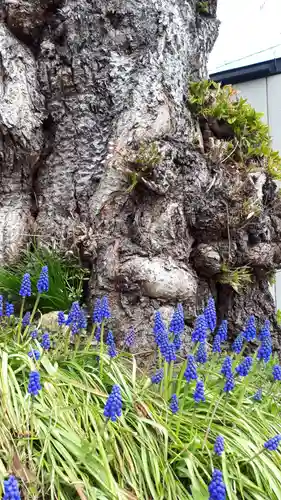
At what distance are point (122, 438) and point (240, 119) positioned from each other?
222 cm

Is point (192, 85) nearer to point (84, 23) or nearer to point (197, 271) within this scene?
point (84, 23)

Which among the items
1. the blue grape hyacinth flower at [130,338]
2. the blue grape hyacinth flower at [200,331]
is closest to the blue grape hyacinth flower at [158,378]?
the blue grape hyacinth flower at [200,331]

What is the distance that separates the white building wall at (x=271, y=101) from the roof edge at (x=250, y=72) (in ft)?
0.25

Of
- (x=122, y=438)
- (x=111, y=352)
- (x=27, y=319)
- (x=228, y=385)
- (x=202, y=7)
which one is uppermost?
(x=202, y=7)

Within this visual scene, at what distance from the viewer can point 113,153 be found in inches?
123

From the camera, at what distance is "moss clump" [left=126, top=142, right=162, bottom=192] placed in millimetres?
2984

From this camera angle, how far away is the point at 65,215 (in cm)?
326

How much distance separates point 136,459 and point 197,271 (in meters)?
1.57

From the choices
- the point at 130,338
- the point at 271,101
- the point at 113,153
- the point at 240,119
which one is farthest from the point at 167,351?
the point at 271,101

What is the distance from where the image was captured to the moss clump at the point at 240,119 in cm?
341

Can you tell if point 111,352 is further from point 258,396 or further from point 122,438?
point 258,396

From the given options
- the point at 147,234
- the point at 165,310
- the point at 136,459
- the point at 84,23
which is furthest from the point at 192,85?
the point at 136,459

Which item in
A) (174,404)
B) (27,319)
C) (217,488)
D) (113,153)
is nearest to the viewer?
(217,488)

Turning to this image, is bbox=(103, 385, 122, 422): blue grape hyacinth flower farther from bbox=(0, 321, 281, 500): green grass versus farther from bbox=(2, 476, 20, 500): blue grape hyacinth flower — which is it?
bbox=(2, 476, 20, 500): blue grape hyacinth flower
